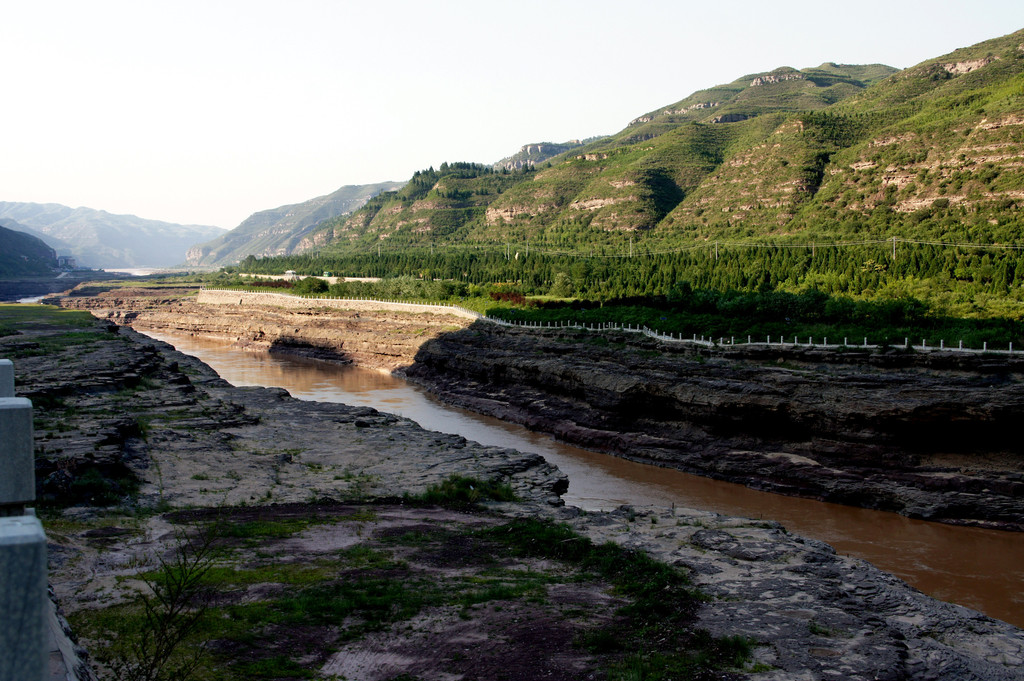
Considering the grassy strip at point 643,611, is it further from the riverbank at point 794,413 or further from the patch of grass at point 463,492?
the riverbank at point 794,413

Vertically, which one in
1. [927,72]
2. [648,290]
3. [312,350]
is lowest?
[312,350]

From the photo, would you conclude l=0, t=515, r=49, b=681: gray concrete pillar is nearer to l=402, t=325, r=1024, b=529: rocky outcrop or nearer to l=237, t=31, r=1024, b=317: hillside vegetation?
l=402, t=325, r=1024, b=529: rocky outcrop

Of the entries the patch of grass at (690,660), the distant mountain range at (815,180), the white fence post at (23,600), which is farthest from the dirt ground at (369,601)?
the distant mountain range at (815,180)

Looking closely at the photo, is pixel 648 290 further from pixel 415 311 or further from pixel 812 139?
pixel 812 139

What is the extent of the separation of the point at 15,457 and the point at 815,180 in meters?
113

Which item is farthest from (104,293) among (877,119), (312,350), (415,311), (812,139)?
(877,119)

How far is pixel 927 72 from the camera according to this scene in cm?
14062

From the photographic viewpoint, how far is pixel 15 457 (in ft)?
14.3

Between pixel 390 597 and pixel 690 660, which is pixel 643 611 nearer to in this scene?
pixel 690 660

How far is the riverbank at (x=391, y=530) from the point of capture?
13.2 meters

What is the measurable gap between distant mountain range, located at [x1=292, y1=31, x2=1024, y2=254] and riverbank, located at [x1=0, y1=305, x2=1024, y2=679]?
52996 millimetres

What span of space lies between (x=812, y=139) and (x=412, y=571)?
117659 mm

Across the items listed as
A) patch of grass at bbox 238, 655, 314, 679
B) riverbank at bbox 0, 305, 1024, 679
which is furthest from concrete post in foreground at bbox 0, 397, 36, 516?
riverbank at bbox 0, 305, 1024, 679

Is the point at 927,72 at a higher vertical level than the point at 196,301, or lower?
higher
